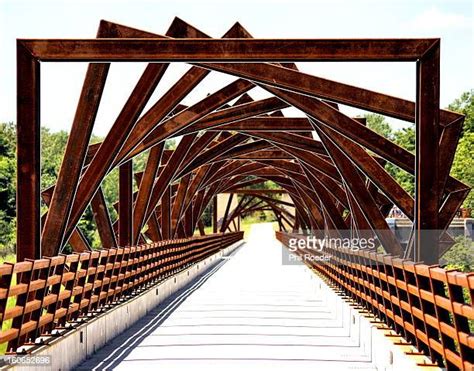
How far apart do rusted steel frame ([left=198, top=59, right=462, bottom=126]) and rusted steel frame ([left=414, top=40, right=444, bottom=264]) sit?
1.27 m

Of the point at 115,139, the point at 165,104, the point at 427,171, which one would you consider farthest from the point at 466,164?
the point at 427,171

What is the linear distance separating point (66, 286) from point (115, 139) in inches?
157

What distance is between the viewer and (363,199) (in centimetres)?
1800

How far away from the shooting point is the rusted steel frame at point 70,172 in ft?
44.5

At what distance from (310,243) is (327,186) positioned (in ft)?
34.5

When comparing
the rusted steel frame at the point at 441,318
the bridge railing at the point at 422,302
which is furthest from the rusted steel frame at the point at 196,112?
the rusted steel frame at the point at 441,318

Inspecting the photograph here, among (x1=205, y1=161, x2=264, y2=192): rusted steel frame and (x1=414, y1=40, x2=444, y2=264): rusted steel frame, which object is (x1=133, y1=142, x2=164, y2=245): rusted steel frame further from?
(x1=205, y1=161, x2=264, y2=192): rusted steel frame

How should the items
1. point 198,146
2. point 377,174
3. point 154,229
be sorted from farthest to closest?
point 154,229, point 198,146, point 377,174

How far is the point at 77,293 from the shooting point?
12242 mm

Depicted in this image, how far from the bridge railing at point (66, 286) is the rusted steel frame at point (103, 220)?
73 centimetres

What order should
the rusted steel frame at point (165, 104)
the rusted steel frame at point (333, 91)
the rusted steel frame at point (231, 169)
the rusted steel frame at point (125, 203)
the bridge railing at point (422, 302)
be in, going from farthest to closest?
the rusted steel frame at point (231, 169) < the rusted steel frame at point (125, 203) < the rusted steel frame at point (165, 104) < the rusted steel frame at point (333, 91) < the bridge railing at point (422, 302)

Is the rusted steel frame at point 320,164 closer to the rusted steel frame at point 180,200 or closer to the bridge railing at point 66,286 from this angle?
the bridge railing at point 66,286

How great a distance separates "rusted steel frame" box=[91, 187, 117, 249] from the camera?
19688 millimetres

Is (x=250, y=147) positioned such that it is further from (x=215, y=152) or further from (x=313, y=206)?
(x=313, y=206)
